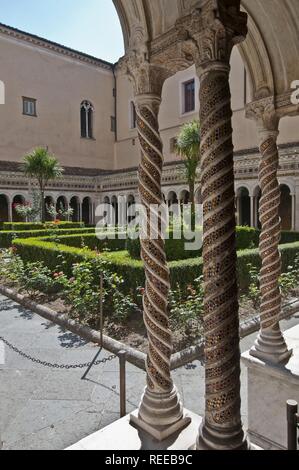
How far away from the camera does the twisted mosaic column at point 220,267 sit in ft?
7.13

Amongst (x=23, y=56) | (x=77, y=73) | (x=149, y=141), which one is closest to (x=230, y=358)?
(x=149, y=141)

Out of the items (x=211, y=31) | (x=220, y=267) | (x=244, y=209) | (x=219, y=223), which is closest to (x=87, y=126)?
(x=244, y=209)

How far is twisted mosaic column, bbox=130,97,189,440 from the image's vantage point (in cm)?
268

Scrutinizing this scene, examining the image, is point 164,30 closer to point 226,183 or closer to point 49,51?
point 226,183

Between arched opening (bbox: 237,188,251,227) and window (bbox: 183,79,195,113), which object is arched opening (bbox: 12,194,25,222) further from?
window (bbox: 183,79,195,113)

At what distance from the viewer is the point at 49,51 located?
24.2 m

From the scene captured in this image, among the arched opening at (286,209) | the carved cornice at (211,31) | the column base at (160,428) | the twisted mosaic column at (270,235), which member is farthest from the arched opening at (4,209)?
the carved cornice at (211,31)

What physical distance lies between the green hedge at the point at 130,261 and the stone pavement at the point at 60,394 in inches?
57.3

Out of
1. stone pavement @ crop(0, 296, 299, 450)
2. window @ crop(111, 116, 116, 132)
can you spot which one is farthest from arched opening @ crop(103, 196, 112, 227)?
stone pavement @ crop(0, 296, 299, 450)

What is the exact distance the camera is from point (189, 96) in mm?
23422

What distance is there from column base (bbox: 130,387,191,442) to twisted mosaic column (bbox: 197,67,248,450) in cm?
40

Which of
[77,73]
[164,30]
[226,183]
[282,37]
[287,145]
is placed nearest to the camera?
[226,183]

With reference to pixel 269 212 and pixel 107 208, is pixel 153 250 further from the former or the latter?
pixel 107 208

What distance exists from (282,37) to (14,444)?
444 centimetres
